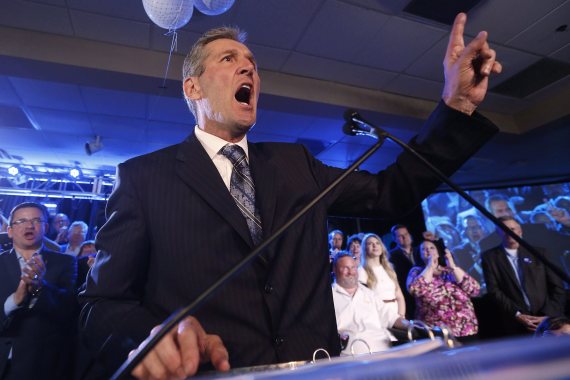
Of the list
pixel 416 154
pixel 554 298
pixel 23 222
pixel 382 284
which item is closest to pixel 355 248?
pixel 382 284

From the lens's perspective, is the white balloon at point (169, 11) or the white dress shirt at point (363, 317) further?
the white dress shirt at point (363, 317)

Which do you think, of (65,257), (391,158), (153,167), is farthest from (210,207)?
(391,158)

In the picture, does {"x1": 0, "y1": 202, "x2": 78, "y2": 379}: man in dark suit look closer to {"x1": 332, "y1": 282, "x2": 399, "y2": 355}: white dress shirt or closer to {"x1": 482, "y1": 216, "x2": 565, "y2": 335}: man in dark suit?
{"x1": 332, "y1": 282, "x2": 399, "y2": 355}: white dress shirt

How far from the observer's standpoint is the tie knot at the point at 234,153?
37.7 inches

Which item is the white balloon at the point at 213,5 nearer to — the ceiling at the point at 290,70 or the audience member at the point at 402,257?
the ceiling at the point at 290,70

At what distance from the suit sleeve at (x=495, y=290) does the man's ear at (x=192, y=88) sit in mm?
3284

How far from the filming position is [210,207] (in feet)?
2.68

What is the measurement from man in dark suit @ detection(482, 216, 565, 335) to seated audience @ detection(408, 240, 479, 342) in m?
0.33

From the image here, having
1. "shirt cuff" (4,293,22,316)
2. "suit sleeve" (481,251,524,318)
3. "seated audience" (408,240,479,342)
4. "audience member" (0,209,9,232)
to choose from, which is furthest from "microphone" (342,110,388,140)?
"audience member" (0,209,9,232)

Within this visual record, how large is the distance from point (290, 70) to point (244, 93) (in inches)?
104

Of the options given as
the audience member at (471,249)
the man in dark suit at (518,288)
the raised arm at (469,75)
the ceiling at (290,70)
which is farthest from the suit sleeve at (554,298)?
the audience member at (471,249)

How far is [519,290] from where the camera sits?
3045mm

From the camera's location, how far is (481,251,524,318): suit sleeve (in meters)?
2.95

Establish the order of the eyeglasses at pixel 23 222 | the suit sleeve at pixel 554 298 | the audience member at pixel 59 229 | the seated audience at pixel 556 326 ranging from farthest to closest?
1. the audience member at pixel 59 229
2. the suit sleeve at pixel 554 298
3. the eyeglasses at pixel 23 222
4. the seated audience at pixel 556 326
